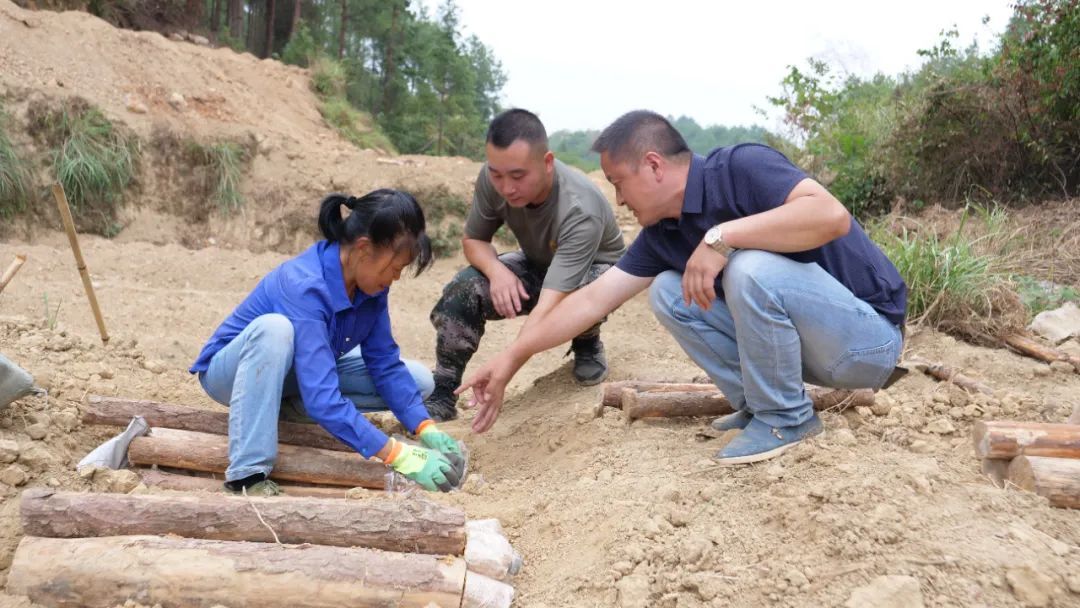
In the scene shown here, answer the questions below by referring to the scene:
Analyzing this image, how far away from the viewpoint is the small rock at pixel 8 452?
2492 millimetres

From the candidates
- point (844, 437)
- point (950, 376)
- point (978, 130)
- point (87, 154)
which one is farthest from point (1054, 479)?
point (87, 154)

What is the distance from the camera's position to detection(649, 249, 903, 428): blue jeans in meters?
2.43

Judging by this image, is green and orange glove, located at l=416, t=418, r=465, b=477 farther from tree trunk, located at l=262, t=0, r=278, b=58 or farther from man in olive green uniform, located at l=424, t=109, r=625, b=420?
tree trunk, located at l=262, t=0, r=278, b=58

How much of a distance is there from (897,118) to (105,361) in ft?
22.8

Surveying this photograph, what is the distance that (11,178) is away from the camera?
716cm

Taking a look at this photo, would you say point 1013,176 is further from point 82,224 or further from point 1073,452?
point 82,224

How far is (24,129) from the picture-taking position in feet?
24.4

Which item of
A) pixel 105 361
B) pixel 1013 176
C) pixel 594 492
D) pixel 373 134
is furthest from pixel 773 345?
pixel 373 134

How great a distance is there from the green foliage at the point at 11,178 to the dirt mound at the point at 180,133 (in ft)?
0.47

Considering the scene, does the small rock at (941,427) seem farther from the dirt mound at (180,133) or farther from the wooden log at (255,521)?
the dirt mound at (180,133)

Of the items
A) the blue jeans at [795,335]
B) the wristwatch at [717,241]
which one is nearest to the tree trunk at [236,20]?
the wristwatch at [717,241]

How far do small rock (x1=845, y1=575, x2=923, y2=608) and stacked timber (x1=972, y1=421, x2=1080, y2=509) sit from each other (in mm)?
598

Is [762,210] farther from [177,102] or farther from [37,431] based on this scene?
[177,102]

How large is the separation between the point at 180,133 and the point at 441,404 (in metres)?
5.69
